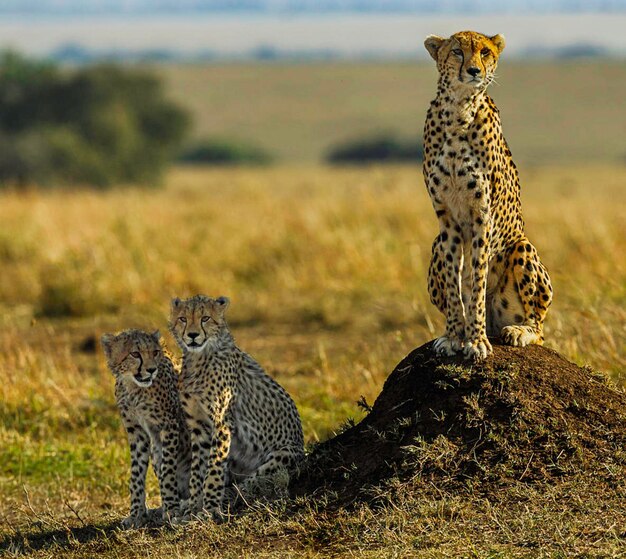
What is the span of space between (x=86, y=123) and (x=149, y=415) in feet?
105

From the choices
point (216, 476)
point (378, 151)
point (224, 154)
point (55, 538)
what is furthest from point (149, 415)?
point (224, 154)

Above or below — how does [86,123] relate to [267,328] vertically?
above

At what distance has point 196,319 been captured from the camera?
187 inches

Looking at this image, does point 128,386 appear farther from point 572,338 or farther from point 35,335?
point 35,335

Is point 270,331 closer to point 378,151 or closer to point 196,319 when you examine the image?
point 196,319

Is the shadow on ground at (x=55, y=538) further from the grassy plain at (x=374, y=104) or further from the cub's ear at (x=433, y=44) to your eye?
the grassy plain at (x=374, y=104)

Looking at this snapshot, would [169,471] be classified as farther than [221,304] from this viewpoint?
Yes

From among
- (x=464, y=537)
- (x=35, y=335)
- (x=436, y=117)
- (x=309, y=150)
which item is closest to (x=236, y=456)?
(x=464, y=537)

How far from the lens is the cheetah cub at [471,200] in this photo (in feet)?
15.2

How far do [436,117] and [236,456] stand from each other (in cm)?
156

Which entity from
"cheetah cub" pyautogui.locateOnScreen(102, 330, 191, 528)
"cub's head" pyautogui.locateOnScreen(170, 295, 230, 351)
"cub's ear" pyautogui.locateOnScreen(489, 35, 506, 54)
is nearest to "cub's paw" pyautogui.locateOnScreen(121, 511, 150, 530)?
"cheetah cub" pyautogui.locateOnScreen(102, 330, 191, 528)

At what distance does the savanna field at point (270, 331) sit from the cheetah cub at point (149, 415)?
0.24m

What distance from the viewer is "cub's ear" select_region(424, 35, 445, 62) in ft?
15.4

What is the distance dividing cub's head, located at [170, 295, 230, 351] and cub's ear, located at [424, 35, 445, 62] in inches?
47.2
